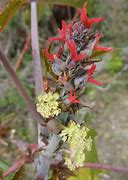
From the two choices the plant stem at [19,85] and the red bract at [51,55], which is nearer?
the red bract at [51,55]

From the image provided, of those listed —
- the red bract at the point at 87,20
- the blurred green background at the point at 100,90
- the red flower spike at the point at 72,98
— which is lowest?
the blurred green background at the point at 100,90

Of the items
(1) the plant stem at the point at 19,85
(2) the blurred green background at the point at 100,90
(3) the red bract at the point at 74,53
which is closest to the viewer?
(3) the red bract at the point at 74,53

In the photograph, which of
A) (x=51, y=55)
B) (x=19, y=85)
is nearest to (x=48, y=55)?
(x=51, y=55)

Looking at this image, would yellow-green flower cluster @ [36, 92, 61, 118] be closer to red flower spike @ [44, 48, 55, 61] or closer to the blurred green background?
red flower spike @ [44, 48, 55, 61]

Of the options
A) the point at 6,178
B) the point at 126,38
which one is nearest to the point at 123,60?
the point at 126,38

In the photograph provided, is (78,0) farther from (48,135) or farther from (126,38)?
(126,38)

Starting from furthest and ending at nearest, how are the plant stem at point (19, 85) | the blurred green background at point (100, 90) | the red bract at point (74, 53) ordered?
the blurred green background at point (100, 90)
the plant stem at point (19, 85)
the red bract at point (74, 53)

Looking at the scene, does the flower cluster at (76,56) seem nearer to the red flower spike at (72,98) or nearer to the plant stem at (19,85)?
the red flower spike at (72,98)

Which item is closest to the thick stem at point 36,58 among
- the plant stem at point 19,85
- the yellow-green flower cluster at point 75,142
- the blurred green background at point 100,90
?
the plant stem at point 19,85

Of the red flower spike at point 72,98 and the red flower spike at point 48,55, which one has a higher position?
the red flower spike at point 48,55
